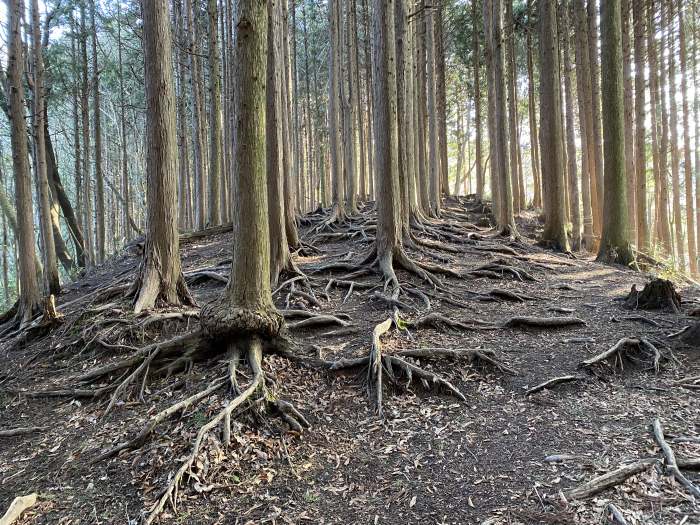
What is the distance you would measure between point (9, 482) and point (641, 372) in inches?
235

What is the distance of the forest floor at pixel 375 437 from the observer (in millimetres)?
3156

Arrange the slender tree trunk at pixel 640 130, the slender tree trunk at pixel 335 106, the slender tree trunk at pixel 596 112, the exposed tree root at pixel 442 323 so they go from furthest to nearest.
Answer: the slender tree trunk at pixel 335 106 < the slender tree trunk at pixel 640 130 < the slender tree trunk at pixel 596 112 < the exposed tree root at pixel 442 323

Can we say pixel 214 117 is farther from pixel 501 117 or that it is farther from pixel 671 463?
pixel 671 463

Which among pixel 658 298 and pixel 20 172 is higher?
pixel 20 172

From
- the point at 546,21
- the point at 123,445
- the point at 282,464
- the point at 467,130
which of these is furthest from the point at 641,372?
the point at 467,130

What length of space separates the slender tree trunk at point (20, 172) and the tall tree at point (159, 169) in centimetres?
213

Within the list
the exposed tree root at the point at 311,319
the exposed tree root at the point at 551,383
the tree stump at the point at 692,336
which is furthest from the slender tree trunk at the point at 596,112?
the exposed tree root at the point at 311,319

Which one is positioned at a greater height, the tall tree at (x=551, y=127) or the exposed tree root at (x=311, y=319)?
the tall tree at (x=551, y=127)

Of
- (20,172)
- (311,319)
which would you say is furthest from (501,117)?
(20,172)

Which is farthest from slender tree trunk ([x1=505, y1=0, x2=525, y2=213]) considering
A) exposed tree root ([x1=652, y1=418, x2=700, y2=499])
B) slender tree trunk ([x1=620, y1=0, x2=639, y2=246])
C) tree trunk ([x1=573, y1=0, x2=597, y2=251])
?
exposed tree root ([x1=652, y1=418, x2=700, y2=499])

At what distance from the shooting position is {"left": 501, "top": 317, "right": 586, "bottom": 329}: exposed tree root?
250 inches

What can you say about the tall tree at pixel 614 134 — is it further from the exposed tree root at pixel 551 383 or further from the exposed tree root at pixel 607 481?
the exposed tree root at pixel 607 481

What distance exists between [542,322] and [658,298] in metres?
2.02

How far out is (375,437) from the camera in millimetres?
4074
